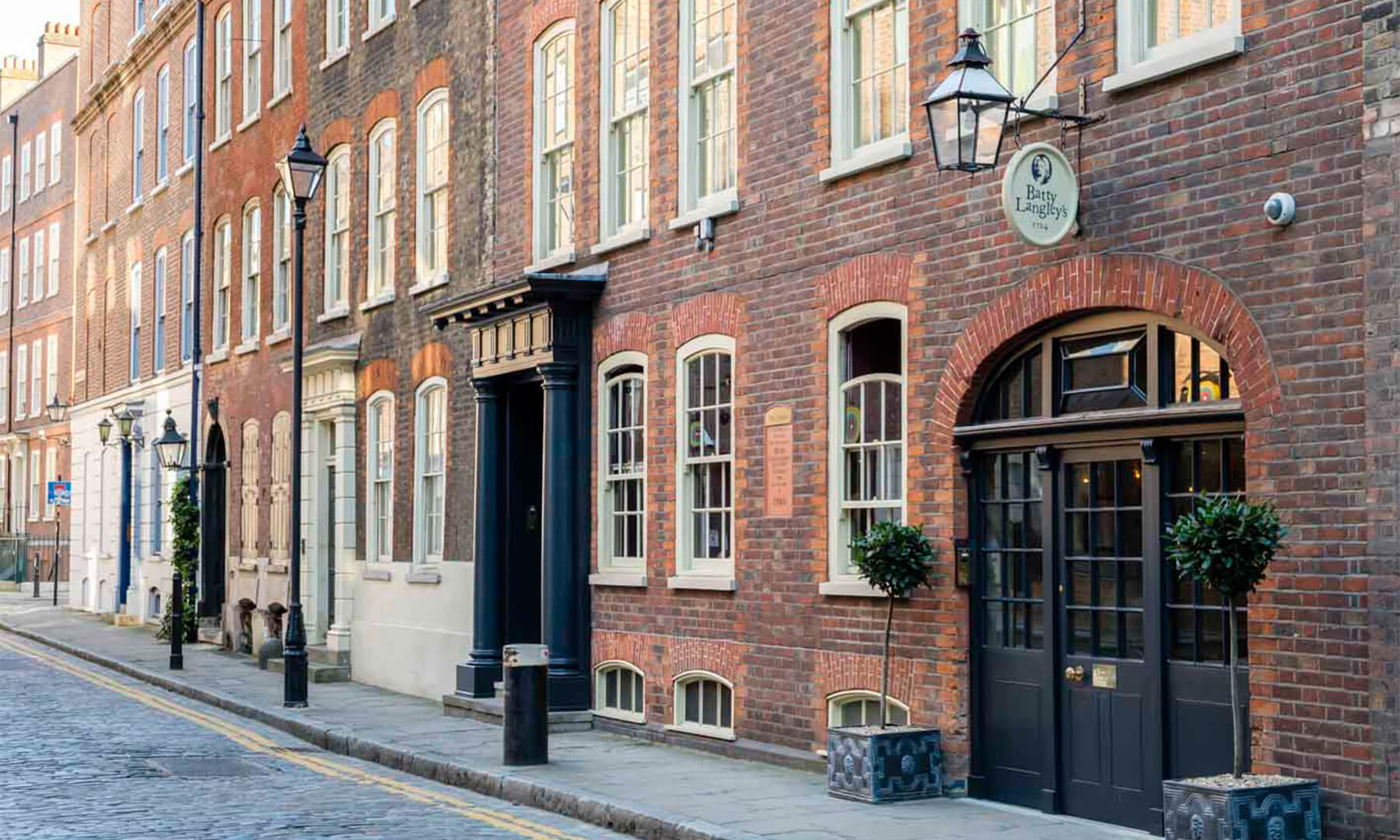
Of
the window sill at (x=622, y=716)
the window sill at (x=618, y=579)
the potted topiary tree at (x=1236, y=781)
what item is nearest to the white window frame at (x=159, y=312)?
the window sill at (x=618, y=579)

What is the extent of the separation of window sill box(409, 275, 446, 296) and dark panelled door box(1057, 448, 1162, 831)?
10730 millimetres

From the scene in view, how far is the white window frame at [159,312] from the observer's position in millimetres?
33000

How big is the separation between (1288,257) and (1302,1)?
1.33 metres

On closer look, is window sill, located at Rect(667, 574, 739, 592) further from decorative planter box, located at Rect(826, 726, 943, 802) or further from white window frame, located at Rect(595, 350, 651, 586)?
decorative planter box, located at Rect(826, 726, 943, 802)

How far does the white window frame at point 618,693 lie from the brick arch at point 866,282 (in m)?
4.34

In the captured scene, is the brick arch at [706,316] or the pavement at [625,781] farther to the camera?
the brick arch at [706,316]

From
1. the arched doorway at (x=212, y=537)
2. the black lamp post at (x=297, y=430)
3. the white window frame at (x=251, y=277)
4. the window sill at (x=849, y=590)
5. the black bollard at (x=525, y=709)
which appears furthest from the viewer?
the arched doorway at (x=212, y=537)

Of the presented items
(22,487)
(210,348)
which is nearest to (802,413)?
(210,348)

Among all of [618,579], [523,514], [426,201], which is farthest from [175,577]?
[618,579]

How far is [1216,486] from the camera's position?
32.4 feet

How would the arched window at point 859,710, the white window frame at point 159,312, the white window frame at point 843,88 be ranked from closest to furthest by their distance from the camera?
the arched window at point 859,710
the white window frame at point 843,88
the white window frame at point 159,312

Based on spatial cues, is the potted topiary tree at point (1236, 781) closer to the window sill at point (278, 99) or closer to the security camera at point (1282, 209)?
the security camera at point (1282, 209)

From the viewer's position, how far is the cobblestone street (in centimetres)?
1123

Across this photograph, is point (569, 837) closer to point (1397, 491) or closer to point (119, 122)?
point (1397, 491)
